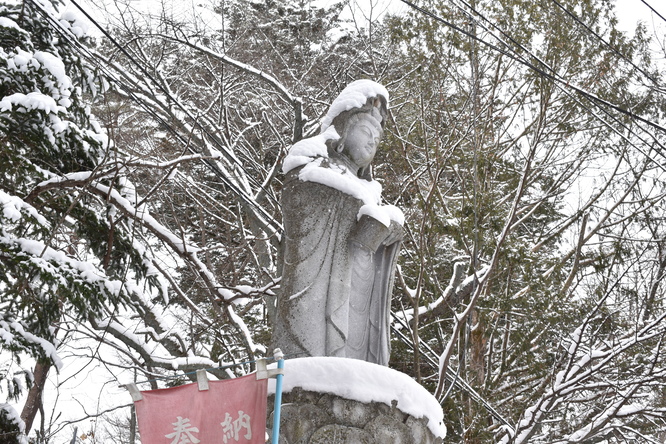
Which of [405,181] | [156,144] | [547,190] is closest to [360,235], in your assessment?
[405,181]

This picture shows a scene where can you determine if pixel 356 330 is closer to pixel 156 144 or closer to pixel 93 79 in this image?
pixel 93 79

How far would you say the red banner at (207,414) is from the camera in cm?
455

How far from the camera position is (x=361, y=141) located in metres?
5.93

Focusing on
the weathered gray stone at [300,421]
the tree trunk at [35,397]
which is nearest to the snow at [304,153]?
the weathered gray stone at [300,421]

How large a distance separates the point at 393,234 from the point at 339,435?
5.14 feet

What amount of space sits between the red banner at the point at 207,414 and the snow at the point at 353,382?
0.20m

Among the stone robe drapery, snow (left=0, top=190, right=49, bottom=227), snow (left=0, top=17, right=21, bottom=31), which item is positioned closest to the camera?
the stone robe drapery

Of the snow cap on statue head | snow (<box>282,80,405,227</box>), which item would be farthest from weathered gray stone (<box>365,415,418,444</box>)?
the snow cap on statue head

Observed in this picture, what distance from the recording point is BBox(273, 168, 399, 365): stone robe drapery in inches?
203

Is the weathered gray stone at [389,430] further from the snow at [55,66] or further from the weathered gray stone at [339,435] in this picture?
the snow at [55,66]

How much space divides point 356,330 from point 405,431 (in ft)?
2.91

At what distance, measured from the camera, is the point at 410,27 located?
13.6 m

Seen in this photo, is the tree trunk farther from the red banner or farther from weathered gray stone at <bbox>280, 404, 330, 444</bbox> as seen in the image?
weathered gray stone at <bbox>280, 404, 330, 444</bbox>

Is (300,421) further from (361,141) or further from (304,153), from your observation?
(361,141)
